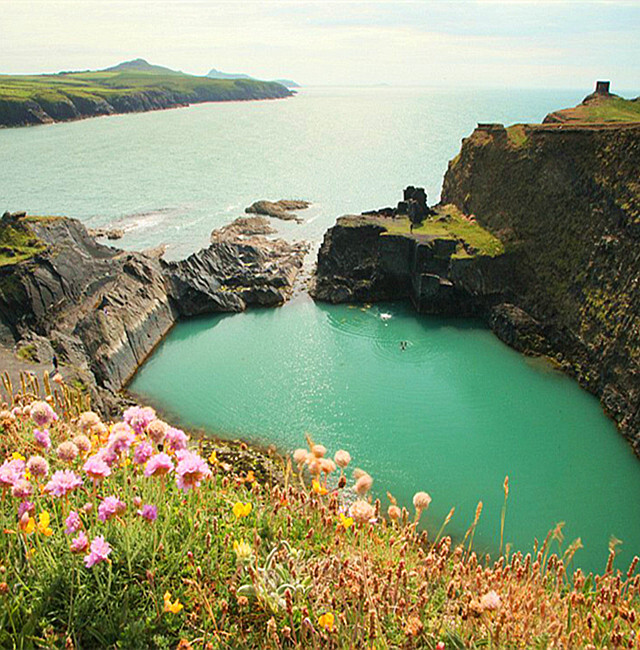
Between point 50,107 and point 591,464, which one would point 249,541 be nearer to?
point 591,464

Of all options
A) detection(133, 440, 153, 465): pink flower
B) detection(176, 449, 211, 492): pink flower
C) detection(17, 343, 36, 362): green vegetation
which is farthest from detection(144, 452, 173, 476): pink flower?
detection(17, 343, 36, 362): green vegetation

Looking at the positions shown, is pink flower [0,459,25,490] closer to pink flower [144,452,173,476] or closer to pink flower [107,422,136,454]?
pink flower [107,422,136,454]

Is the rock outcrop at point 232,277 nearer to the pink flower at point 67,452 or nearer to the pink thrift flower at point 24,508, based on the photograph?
the pink flower at point 67,452

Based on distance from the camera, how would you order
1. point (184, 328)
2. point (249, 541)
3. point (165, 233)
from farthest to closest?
point (165, 233) → point (184, 328) → point (249, 541)

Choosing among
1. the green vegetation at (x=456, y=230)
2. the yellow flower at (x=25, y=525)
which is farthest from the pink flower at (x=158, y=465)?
the green vegetation at (x=456, y=230)

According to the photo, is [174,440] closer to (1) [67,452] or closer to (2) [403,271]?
(1) [67,452]

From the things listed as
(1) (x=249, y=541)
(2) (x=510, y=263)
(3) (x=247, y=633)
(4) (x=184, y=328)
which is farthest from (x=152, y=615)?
(2) (x=510, y=263)
